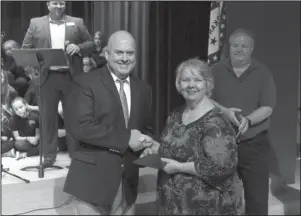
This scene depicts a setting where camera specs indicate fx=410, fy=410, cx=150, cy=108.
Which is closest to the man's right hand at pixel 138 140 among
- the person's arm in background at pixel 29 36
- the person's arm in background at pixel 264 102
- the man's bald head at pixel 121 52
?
the man's bald head at pixel 121 52

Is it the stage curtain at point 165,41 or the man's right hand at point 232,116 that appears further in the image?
the stage curtain at point 165,41

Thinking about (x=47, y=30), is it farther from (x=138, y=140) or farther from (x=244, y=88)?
(x=244, y=88)

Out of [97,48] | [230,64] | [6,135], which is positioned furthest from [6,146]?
[230,64]

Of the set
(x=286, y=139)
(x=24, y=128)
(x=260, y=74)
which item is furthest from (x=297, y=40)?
(x=24, y=128)

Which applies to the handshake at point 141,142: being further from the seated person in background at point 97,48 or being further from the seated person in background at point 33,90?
the seated person in background at point 33,90

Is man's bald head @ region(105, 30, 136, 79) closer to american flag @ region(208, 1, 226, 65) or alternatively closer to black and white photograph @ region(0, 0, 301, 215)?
black and white photograph @ region(0, 0, 301, 215)

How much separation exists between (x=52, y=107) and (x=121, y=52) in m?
0.66

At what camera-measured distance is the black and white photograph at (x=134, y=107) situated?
1785 mm

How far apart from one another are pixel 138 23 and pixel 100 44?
0.28m

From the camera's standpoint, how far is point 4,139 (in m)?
2.37

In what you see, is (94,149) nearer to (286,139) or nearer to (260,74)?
(260,74)

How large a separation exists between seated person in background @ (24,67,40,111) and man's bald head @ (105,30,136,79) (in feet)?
1.88

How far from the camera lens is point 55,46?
220 cm

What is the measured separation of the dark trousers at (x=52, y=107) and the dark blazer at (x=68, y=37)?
0.05m
